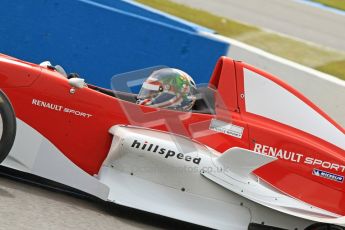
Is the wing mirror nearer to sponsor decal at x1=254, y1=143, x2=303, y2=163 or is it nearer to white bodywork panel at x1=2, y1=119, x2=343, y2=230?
white bodywork panel at x1=2, y1=119, x2=343, y2=230

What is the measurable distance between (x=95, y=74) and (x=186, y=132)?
10.5 feet

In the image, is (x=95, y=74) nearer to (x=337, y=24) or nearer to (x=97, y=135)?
(x=97, y=135)

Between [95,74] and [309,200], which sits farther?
[95,74]

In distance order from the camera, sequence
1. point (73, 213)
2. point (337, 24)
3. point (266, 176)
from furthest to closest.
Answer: point (337, 24) → point (266, 176) → point (73, 213)

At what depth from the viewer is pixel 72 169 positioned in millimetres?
5512

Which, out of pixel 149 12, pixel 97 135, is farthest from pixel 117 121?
pixel 149 12

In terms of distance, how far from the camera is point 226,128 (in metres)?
5.86

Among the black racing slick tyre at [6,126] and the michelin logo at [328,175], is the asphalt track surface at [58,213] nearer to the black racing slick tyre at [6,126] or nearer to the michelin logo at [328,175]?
the black racing slick tyre at [6,126]

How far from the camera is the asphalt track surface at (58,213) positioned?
4.74 metres

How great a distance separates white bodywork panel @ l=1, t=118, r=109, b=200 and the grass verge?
6.53 m

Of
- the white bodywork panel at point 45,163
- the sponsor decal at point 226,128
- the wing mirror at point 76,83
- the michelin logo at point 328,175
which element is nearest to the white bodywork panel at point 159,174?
the white bodywork panel at point 45,163

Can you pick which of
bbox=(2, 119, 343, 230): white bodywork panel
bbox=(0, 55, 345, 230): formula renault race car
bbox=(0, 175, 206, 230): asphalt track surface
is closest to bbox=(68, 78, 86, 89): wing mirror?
bbox=(0, 55, 345, 230): formula renault race car

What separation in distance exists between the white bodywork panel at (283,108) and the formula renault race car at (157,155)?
0.22 m

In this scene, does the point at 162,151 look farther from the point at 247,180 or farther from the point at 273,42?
the point at 273,42
